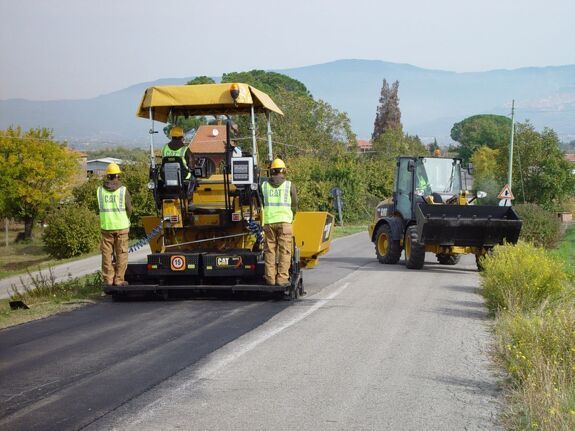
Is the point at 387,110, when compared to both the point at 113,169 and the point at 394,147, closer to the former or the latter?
the point at 394,147

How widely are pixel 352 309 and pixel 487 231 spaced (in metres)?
7.21

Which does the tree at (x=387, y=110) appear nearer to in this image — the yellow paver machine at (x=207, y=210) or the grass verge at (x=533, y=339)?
the yellow paver machine at (x=207, y=210)

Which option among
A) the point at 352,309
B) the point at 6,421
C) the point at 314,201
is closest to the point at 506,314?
the point at 352,309

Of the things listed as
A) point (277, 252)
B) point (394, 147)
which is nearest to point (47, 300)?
point (277, 252)

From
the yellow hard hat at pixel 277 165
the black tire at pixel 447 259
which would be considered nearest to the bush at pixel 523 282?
the yellow hard hat at pixel 277 165

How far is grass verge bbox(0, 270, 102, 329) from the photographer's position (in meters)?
12.7

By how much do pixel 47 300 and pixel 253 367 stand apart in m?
6.82

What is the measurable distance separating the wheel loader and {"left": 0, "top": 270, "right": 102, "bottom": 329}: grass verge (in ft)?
25.2

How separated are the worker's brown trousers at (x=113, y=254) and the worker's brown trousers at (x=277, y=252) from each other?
7.64ft

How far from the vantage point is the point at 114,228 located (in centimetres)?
1408

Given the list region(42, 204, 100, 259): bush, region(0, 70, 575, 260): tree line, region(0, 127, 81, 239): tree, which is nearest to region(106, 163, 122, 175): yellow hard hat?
region(42, 204, 100, 259): bush

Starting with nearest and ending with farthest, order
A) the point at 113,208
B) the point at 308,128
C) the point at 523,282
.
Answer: the point at 523,282 < the point at 113,208 < the point at 308,128

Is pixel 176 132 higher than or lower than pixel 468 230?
higher

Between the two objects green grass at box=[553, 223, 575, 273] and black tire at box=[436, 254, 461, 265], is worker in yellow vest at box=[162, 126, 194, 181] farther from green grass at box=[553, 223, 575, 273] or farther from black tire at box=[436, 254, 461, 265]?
green grass at box=[553, 223, 575, 273]
